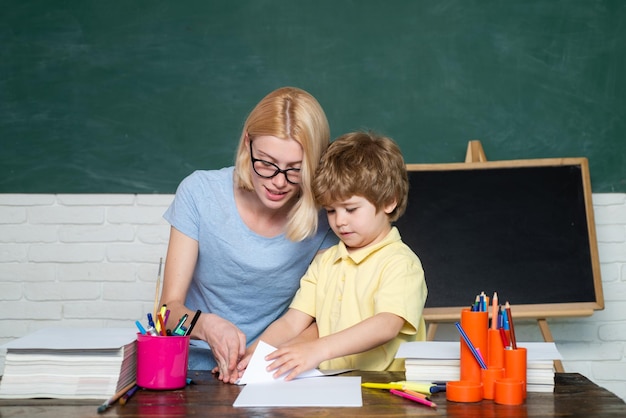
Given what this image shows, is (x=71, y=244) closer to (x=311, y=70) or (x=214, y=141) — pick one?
(x=214, y=141)

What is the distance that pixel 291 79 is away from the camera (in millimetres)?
3141

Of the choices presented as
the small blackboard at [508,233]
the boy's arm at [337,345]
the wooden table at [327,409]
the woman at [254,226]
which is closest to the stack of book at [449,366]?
the wooden table at [327,409]

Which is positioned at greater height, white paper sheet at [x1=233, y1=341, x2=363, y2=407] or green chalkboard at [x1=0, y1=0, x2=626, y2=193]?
green chalkboard at [x1=0, y1=0, x2=626, y2=193]

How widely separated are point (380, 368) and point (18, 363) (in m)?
0.78

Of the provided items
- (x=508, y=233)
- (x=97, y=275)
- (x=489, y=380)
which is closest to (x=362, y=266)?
(x=489, y=380)

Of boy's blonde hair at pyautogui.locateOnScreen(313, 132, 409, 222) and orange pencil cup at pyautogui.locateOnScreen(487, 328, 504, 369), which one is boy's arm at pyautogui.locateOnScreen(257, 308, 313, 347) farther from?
orange pencil cup at pyautogui.locateOnScreen(487, 328, 504, 369)

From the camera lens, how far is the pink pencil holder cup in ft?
4.79

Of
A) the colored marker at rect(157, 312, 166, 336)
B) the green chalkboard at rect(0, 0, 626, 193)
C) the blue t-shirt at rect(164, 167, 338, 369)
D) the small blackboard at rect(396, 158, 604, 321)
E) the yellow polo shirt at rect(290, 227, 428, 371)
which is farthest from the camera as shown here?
the green chalkboard at rect(0, 0, 626, 193)

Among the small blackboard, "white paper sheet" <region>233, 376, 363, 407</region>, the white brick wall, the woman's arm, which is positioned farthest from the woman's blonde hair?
the white brick wall

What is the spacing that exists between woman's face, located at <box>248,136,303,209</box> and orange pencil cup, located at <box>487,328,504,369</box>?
0.68m

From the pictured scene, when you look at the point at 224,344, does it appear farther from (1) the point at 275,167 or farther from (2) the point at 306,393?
(1) the point at 275,167

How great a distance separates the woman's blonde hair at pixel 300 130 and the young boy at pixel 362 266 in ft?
0.13

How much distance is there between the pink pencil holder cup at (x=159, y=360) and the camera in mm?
1461

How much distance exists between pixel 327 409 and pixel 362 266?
0.58 m
